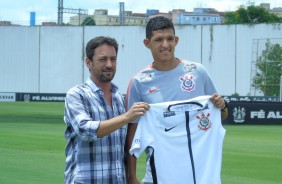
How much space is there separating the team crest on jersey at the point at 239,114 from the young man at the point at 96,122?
78.7 ft

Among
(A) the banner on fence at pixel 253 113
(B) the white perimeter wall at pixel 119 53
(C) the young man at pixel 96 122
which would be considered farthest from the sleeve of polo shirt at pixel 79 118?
(B) the white perimeter wall at pixel 119 53

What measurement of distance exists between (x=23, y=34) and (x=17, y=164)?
54472 mm

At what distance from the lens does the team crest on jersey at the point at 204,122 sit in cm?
623

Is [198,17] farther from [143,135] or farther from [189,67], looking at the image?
[143,135]

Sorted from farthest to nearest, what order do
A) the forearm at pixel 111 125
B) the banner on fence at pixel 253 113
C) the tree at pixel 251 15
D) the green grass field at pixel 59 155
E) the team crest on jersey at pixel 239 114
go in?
the tree at pixel 251 15, the team crest on jersey at pixel 239 114, the banner on fence at pixel 253 113, the green grass field at pixel 59 155, the forearm at pixel 111 125

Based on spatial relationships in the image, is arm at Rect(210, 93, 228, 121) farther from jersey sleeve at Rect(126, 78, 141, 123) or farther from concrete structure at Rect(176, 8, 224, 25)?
concrete structure at Rect(176, 8, 224, 25)

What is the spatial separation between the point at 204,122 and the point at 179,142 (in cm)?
26

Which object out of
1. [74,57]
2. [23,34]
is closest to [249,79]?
[74,57]

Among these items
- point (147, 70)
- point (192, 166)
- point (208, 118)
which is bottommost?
point (192, 166)

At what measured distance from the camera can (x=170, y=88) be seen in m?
6.24

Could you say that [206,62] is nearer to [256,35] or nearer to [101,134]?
[256,35]

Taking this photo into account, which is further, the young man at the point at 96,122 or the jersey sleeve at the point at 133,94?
the jersey sleeve at the point at 133,94

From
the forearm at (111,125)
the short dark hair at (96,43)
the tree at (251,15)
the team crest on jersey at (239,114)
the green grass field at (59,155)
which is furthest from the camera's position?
the tree at (251,15)

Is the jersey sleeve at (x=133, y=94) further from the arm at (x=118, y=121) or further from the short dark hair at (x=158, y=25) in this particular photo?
the short dark hair at (x=158, y=25)
